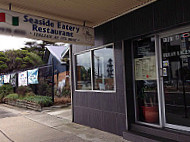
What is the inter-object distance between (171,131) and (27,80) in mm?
10448

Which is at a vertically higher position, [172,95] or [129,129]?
[172,95]

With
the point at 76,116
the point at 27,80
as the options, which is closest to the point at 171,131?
the point at 76,116

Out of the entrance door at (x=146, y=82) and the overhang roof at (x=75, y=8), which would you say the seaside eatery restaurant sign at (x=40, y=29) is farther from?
the entrance door at (x=146, y=82)

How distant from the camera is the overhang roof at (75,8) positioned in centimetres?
427

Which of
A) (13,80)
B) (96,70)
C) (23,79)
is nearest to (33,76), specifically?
(23,79)

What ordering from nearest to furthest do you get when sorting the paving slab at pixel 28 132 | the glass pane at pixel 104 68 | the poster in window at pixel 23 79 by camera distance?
the paving slab at pixel 28 132 → the glass pane at pixel 104 68 → the poster in window at pixel 23 79

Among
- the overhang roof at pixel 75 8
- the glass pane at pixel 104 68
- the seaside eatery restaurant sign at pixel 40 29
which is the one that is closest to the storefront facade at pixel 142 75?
the glass pane at pixel 104 68

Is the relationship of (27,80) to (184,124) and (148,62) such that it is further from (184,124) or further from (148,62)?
(184,124)

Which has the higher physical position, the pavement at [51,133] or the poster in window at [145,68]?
the poster in window at [145,68]

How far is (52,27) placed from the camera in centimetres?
473

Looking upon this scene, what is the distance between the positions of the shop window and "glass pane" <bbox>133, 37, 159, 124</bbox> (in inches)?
29.4

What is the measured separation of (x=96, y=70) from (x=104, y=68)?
412 millimetres

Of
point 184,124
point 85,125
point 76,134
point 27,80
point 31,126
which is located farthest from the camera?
point 27,80

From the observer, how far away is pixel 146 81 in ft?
15.8
